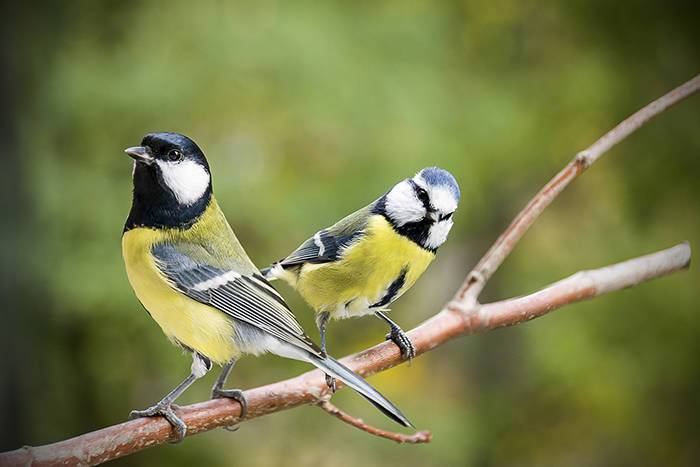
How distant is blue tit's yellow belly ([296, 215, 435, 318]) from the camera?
31.1 inches

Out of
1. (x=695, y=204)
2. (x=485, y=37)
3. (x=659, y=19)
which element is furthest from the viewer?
(x=485, y=37)

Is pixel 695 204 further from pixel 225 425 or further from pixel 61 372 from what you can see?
pixel 225 425

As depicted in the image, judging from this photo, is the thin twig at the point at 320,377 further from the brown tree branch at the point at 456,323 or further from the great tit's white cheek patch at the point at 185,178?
the great tit's white cheek patch at the point at 185,178

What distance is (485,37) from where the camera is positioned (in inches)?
115

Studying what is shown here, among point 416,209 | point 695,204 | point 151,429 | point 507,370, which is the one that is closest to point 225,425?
point 151,429

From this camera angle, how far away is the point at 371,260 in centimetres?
83

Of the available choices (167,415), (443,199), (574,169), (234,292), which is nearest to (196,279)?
(234,292)

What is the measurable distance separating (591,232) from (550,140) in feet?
1.24

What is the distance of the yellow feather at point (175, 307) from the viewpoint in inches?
27.7

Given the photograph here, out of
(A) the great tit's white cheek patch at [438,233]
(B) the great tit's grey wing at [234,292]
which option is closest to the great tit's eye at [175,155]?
(B) the great tit's grey wing at [234,292]

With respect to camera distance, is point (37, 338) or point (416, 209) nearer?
point (416, 209)

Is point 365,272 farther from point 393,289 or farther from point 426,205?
point 426,205

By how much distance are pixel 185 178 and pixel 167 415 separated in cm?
28

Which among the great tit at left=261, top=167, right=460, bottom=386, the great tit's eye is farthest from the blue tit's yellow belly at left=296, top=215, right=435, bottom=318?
the great tit's eye
